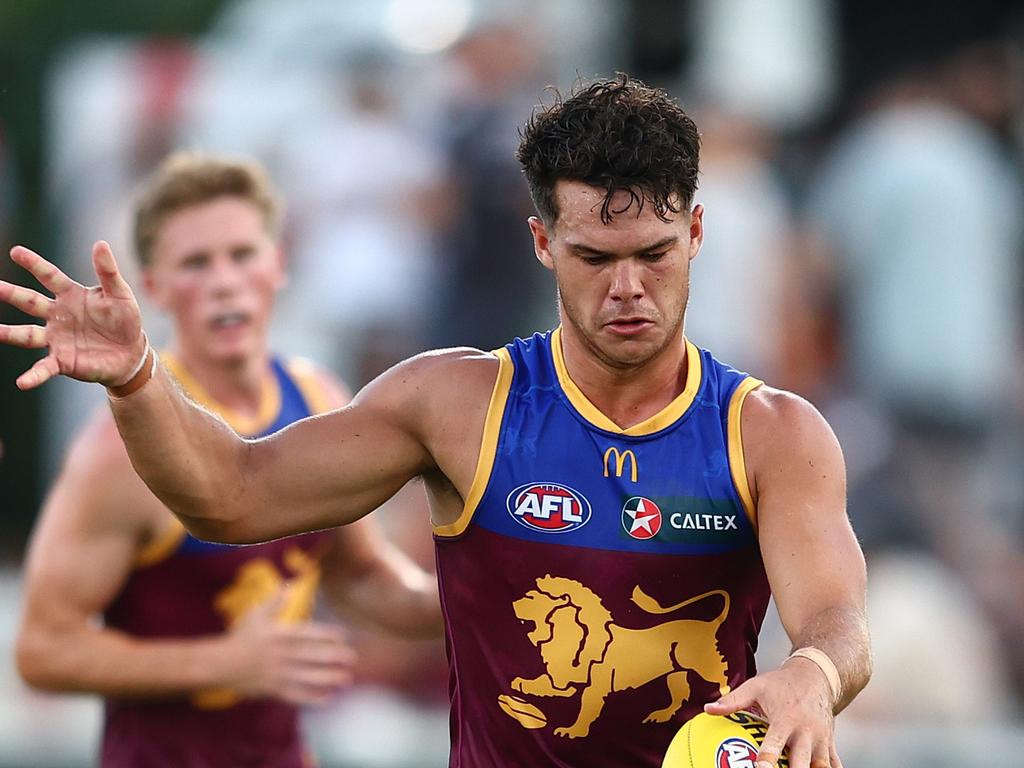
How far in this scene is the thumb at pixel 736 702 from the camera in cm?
436

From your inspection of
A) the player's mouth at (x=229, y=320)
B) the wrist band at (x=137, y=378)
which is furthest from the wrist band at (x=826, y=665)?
the player's mouth at (x=229, y=320)

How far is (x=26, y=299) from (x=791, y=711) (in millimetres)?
2060

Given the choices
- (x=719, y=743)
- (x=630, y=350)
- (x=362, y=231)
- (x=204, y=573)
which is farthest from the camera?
(x=362, y=231)

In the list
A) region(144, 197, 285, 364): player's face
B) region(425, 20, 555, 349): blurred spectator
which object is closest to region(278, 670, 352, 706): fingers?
region(144, 197, 285, 364): player's face

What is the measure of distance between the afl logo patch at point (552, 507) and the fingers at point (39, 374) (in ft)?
4.00

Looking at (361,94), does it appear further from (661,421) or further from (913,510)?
(661,421)

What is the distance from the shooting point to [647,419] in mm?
5188

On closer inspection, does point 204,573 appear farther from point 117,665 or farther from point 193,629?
point 117,665

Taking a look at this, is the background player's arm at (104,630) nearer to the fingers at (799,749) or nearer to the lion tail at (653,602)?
the lion tail at (653,602)

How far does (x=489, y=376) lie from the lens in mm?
5227

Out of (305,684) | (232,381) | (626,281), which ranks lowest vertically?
(305,684)

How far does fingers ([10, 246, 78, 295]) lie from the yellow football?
6.03 feet

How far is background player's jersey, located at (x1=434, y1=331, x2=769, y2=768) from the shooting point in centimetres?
507

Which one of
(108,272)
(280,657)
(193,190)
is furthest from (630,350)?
(193,190)
